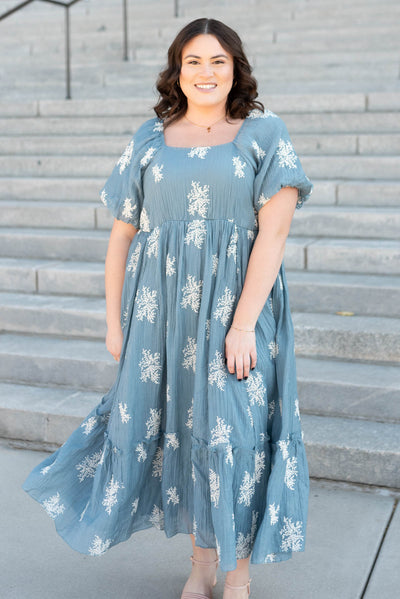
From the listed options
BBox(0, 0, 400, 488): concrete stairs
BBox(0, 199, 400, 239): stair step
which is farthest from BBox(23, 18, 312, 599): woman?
BBox(0, 199, 400, 239): stair step

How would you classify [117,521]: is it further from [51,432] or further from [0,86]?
[0,86]

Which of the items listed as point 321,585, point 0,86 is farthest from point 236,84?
point 0,86

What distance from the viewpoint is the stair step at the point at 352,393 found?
374cm

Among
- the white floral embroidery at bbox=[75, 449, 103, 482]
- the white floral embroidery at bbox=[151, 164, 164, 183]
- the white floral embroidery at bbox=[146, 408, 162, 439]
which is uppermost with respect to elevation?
the white floral embroidery at bbox=[151, 164, 164, 183]

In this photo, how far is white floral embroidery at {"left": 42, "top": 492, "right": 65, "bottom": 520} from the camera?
264cm

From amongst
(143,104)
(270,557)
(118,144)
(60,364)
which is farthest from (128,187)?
(143,104)

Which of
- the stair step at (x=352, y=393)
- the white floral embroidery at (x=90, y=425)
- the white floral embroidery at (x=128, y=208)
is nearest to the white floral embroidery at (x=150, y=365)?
the white floral embroidery at (x=90, y=425)

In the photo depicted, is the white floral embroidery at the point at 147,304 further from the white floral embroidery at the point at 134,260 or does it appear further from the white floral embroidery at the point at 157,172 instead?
the white floral embroidery at the point at 157,172

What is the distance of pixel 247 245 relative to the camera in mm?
2381

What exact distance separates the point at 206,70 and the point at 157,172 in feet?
1.08

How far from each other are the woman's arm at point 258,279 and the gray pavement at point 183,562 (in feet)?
2.99

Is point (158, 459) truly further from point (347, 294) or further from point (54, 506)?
point (347, 294)

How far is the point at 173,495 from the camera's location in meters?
2.52

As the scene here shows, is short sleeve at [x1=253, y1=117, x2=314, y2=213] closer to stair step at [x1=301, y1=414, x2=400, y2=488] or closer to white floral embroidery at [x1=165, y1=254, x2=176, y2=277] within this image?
white floral embroidery at [x1=165, y1=254, x2=176, y2=277]
